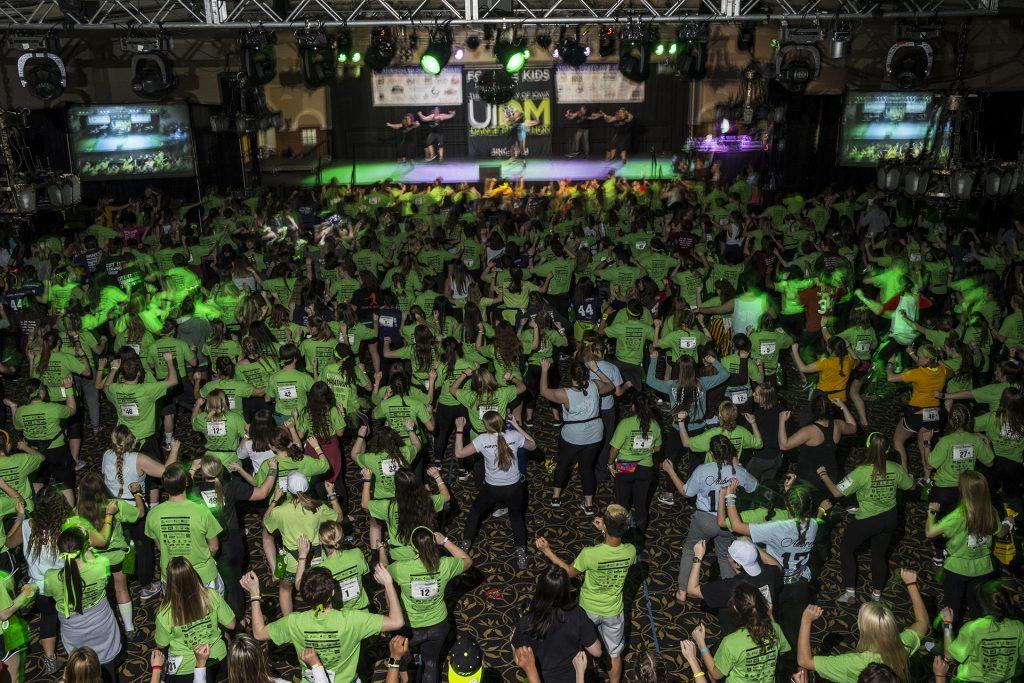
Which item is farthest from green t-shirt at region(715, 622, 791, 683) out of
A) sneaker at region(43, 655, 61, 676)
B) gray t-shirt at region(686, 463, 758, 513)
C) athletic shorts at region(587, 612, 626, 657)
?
sneaker at region(43, 655, 61, 676)

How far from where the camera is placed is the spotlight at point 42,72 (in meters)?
10.5

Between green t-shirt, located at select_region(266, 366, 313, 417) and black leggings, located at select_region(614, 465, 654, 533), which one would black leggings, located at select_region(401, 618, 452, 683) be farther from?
green t-shirt, located at select_region(266, 366, 313, 417)

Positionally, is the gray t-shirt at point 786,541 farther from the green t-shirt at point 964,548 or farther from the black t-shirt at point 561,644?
the black t-shirt at point 561,644

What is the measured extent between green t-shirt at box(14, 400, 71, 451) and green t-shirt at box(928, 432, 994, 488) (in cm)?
647

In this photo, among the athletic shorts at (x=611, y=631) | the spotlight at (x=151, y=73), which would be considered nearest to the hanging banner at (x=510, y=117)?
the spotlight at (x=151, y=73)

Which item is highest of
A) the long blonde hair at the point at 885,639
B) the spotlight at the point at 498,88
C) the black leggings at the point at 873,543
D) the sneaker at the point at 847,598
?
the spotlight at the point at 498,88

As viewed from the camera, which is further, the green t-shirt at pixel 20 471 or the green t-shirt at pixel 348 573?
the green t-shirt at pixel 20 471

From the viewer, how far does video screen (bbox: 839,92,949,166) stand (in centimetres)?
1806

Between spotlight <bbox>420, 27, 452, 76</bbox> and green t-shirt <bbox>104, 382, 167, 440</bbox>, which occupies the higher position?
spotlight <bbox>420, 27, 452, 76</bbox>

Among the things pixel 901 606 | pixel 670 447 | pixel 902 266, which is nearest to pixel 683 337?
pixel 670 447

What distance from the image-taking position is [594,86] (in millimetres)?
25844

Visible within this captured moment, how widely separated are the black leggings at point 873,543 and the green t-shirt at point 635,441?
4.72 feet

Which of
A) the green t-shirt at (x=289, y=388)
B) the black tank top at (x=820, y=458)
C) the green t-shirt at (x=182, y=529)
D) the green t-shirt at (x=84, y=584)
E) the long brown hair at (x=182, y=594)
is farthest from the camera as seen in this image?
the green t-shirt at (x=289, y=388)

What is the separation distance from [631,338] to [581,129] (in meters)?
19.7
